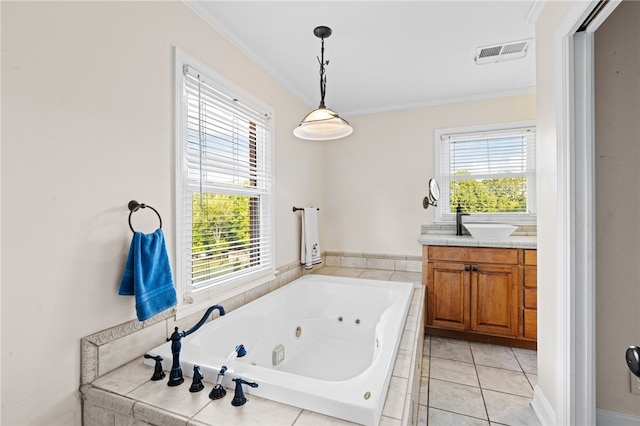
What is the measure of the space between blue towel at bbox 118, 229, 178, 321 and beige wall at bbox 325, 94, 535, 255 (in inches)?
100

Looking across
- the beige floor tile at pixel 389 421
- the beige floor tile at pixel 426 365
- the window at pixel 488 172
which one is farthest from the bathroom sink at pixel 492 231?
the beige floor tile at pixel 389 421

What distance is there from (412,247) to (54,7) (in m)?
3.36

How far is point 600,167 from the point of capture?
5.16 ft

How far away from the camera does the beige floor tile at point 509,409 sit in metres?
1.78

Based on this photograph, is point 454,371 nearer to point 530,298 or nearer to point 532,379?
point 532,379

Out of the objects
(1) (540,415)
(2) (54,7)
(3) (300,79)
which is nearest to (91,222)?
(2) (54,7)

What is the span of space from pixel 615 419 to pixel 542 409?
321 millimetres

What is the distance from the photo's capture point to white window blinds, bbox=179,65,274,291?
5.99 ft

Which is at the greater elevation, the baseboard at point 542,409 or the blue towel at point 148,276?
the blue towel at point 148,276

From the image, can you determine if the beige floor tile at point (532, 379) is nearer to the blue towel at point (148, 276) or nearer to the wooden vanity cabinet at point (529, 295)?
the wooden vanity cabinet at point (529, 295)

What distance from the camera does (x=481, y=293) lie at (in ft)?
9.15

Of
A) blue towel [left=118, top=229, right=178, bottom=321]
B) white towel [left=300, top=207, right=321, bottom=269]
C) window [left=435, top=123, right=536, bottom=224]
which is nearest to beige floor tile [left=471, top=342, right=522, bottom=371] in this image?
window [left=435, top=123, right=536, bottom=224]

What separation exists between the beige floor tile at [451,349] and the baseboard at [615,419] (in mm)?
918

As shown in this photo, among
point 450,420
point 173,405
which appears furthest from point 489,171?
point 173,405
